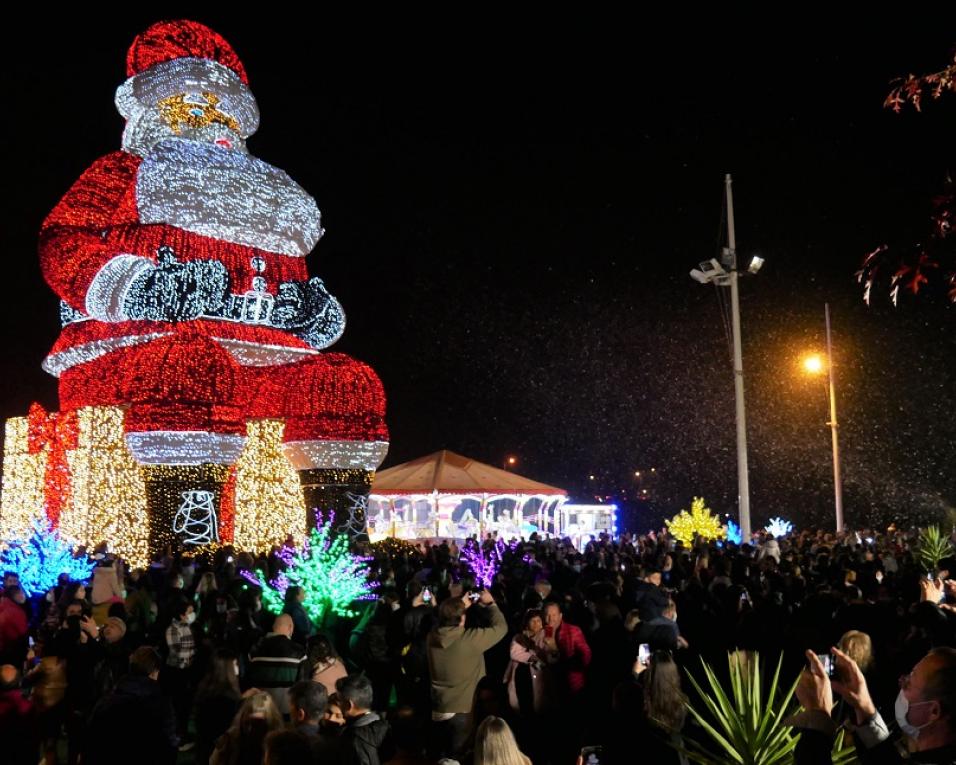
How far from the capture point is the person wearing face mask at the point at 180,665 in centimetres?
782

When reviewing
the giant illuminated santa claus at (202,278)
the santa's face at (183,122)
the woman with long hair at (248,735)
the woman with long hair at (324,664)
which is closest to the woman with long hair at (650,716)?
the woman with long hair at (248,735)

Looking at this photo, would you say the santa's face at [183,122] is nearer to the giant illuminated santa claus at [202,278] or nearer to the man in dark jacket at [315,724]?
the giant illuminated santa claus at [202,278]

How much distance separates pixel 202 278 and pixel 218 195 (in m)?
2.15

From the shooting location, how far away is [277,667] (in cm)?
593

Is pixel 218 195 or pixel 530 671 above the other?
pixel 218 195

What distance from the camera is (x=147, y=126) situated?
2266 centimetres

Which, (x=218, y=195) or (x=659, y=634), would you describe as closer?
(x=659, y=634)

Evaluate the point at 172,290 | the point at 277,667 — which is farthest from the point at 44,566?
the point at 277,667

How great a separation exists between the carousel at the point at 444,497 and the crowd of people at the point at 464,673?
19.2 meters

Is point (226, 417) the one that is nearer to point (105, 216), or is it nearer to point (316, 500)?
point (316, 500)

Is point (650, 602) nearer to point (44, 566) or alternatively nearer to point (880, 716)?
point (880, 716)

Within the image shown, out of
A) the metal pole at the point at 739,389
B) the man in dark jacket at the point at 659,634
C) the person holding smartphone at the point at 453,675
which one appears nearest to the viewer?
the person holding smartphone at the point at 453,675

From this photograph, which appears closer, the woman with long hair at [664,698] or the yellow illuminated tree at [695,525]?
the woman with long hair at [664,698]

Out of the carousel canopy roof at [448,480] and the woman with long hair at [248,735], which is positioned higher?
the carousel canopy roof at [448,480]
